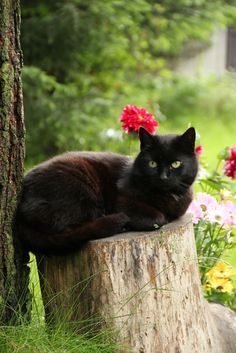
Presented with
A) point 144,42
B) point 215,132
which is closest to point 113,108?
point 144,42

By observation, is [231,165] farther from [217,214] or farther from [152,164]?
[152,164]

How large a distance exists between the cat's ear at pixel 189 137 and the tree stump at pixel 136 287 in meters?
0.36

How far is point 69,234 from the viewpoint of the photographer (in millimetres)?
2602

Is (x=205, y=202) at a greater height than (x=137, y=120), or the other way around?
(x=137, y=120)

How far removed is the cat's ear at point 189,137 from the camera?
112 inches

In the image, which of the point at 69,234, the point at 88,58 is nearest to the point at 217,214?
the point at 69,234

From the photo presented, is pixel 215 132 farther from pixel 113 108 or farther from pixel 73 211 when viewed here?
pixel 73 211

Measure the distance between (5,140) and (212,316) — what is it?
1.34 metres

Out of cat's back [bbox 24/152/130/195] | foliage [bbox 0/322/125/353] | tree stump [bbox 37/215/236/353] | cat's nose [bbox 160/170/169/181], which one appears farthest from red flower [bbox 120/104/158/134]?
foliage [bbox 0/322/125/353]

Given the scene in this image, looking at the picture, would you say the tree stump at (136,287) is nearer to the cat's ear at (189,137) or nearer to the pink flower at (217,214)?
the cat's ear at (189,137)

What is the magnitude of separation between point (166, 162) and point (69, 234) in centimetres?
56

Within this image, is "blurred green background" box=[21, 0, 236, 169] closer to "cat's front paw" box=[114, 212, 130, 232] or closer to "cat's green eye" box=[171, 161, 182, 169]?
"cat's green eye" box=[171, 161, 182, 169]

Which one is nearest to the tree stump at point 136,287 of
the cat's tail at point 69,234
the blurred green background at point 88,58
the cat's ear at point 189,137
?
the cat's tail at point 69,234

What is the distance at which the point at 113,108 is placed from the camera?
658 cm
